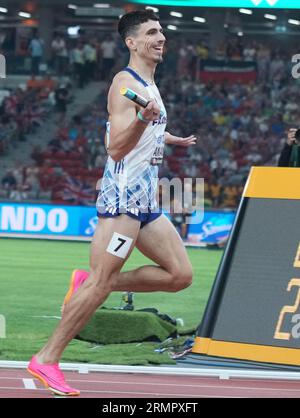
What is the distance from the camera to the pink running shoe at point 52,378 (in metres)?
6.19

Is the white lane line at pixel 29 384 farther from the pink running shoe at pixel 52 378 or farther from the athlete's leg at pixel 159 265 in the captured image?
the athlete's leg at pixel 159 265

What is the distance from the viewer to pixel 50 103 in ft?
111

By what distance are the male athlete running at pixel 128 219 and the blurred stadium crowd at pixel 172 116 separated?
21066 mm

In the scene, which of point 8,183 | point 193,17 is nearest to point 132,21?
point 8,183

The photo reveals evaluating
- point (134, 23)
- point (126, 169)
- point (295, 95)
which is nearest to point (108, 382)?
point (126, 169)

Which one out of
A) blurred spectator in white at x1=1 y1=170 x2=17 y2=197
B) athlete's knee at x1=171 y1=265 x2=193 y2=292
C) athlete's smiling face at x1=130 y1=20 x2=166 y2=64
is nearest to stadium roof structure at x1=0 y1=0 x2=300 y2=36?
blurred spectator in white at x1=1 y1=170 x2=17 y2=197

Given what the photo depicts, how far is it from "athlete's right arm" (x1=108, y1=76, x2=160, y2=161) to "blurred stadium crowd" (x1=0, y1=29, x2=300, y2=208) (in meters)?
21.4

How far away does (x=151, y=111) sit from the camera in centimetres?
586

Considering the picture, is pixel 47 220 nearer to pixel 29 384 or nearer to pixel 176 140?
pixel 176 140

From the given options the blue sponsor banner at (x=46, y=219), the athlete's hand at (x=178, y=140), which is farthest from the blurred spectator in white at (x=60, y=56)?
the athlete's hand at (x=178, y=140)

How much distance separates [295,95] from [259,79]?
67.9 inches

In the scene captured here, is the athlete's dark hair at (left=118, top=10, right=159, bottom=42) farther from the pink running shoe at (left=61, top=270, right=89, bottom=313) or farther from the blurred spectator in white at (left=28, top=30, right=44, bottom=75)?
the blurred spectator in white at (left=28, top=30, right=44, bottom=75)

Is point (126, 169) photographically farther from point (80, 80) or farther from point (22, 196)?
point (80, 80)

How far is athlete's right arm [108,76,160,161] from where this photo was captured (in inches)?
238
